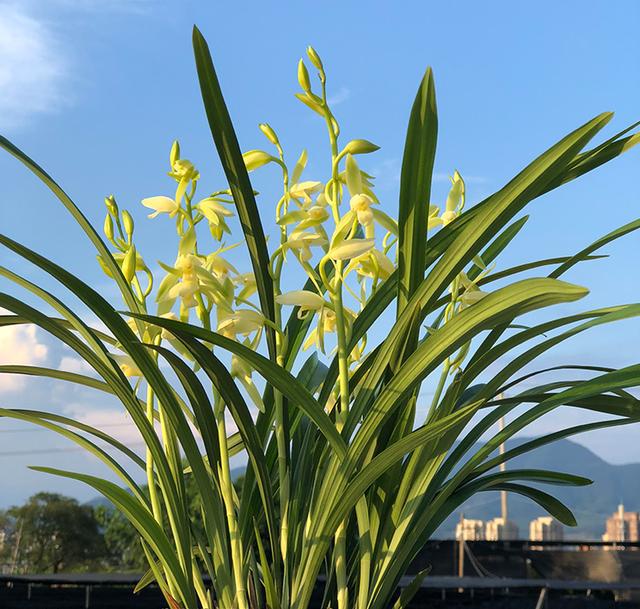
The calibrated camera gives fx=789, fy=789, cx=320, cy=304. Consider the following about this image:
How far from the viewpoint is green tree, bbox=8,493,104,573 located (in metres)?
27.1

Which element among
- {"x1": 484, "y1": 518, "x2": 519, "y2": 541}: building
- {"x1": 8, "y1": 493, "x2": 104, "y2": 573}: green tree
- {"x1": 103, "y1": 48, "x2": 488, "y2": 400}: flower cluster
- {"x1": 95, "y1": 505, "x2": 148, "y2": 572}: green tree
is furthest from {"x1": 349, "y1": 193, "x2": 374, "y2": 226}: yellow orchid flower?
{"x1": 8, "y1": 493, "x2": 104, "y2": 573}: green tree

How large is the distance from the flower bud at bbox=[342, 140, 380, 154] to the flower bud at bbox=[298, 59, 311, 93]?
104mm

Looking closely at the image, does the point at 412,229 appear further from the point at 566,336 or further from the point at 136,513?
the point at 136,513

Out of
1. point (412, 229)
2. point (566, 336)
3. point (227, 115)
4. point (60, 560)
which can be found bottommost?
point (60, 560)

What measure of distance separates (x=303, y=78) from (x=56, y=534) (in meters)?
29.5

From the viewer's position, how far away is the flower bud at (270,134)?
1.20 m

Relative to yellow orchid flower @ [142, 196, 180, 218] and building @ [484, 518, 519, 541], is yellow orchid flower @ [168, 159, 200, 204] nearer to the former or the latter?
yellow orchid flower @ [142, 196, 180, 218]

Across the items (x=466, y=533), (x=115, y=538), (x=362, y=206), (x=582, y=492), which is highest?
(x=582, y=492)

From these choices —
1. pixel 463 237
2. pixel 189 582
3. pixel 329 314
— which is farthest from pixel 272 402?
pixel 463 237

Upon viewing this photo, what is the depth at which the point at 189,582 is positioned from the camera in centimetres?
113

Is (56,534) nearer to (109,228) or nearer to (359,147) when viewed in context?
(109,228)

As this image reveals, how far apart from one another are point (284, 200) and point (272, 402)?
33 cm

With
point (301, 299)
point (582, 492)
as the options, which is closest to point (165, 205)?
point (301, 299)

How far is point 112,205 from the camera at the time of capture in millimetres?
1249
